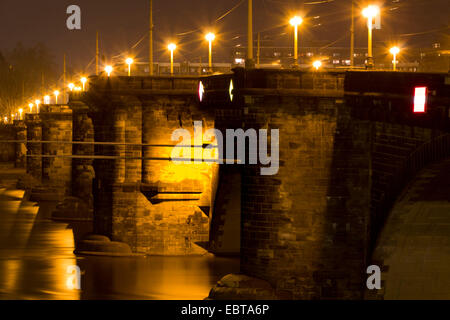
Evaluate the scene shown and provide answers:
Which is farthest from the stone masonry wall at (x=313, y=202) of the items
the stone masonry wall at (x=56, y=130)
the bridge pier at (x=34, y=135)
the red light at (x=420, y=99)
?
the bridge pier at (x=34, y=135)

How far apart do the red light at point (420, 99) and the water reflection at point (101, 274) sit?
12090 millimetres

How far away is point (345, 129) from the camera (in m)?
21.7

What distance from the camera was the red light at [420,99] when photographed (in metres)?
17.6

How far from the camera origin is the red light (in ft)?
57.7

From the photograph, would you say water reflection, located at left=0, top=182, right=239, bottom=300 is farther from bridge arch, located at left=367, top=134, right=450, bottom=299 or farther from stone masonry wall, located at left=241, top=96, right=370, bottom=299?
bridge arch, located at left=367, top=134, right=450, bottom=299

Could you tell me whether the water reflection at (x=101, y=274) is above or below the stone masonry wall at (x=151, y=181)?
below

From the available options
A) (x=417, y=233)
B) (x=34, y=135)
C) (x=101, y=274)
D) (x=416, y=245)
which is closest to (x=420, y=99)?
(x=417, y=233)

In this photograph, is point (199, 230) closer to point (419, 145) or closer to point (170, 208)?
point (170, 208)

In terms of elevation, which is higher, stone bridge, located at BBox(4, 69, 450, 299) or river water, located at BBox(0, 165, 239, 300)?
stone bridge, located at BBox(4, 69, 450, 299)

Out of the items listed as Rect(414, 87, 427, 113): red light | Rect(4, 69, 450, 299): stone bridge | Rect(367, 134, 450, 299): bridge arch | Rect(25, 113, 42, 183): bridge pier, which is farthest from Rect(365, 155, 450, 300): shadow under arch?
Rect(25, 113, 42, 183): bridge pier

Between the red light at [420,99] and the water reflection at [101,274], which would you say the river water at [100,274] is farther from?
the red light at [420,99]

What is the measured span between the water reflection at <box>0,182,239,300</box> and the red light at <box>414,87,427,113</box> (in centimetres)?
1209

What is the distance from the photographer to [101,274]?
1223 inches

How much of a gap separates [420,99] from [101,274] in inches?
666
